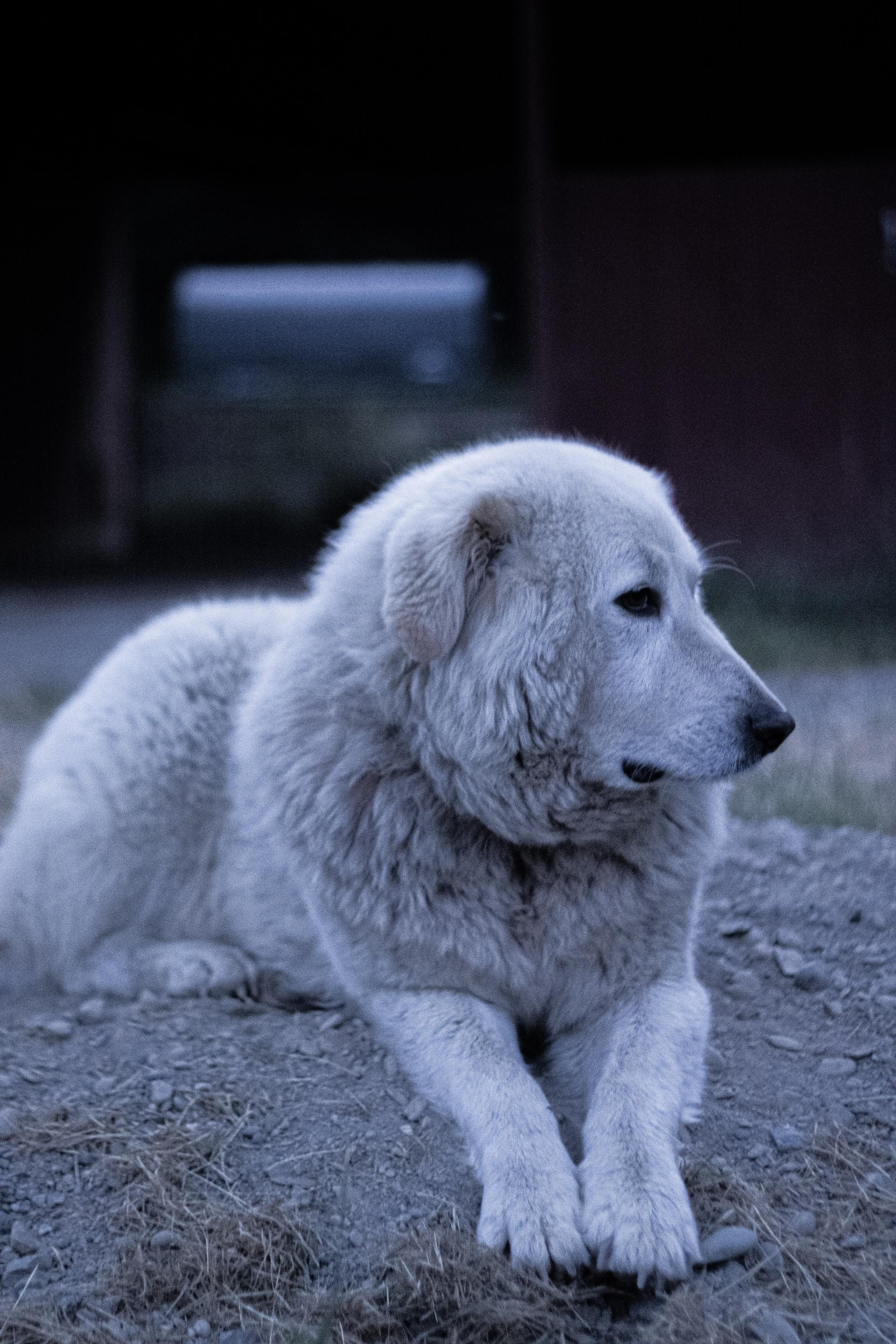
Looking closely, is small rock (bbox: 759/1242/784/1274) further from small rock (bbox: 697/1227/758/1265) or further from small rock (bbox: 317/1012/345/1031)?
small rock (bbox: 317/1012/345/1031)

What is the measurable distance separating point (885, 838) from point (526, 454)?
1.71 m

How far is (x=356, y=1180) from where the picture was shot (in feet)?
6.98

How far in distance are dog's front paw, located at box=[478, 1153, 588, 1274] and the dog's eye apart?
98 centimetres

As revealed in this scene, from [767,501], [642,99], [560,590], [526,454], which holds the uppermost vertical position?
[642,99]

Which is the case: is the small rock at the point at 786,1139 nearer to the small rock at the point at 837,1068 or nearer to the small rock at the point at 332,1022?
the small rock at the point at 837,1068

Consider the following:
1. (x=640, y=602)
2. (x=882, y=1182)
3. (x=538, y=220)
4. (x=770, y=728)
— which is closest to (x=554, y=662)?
(x=640, y=602)

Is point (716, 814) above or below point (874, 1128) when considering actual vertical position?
above

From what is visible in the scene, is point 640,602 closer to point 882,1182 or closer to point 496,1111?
point 496,1111

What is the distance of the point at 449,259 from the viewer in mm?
14891

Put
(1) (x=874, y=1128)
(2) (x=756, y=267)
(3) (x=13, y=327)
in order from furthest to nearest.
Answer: (3) (x=13, y=327)
(2) (x=756, y=267)
(1) (x=874, y=1128)

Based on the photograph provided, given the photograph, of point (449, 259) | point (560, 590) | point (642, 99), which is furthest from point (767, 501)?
point (449, 259)

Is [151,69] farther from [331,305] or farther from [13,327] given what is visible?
[331,305]

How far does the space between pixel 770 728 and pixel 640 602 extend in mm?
340

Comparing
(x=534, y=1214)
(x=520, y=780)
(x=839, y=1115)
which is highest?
(x=520, y=780)
